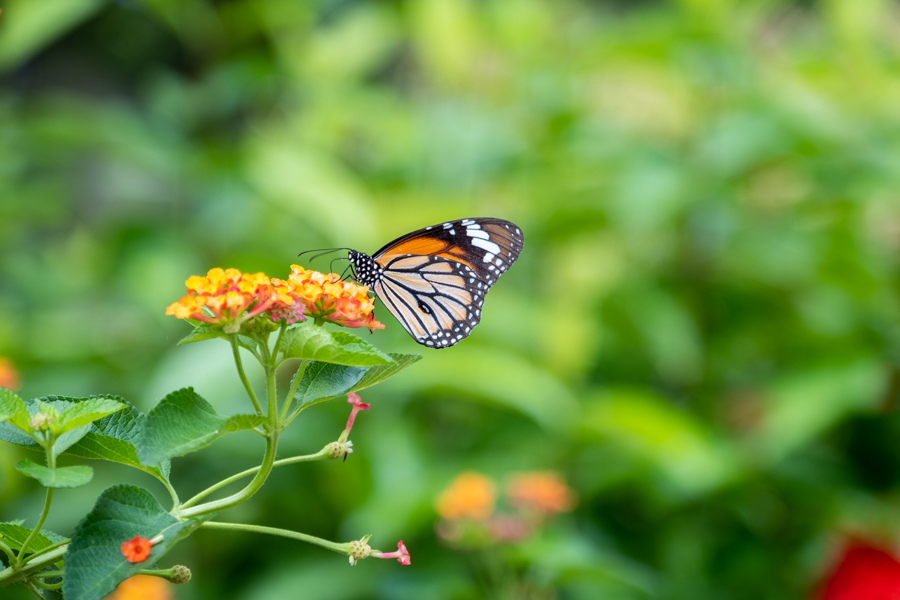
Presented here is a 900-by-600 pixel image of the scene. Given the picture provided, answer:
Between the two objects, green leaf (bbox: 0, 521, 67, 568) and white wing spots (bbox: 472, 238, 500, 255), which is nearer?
green leaf (bbox: 0, 521, 67, 568)

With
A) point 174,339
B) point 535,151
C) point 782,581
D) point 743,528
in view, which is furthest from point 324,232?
point 782,581

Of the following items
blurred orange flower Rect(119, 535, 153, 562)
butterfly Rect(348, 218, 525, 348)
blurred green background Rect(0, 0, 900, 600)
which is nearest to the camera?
blurred orange flower Rect(119, 535, 153, 562)

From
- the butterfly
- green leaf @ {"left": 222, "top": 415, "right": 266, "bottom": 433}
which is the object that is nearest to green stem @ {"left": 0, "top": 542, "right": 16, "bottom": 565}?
green leaf @ {"left": 222, "top": 415, "right": 266, "bottom": 433}

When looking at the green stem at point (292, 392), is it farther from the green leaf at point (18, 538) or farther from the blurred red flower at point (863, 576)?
the blurred red flower at point (863, 576)

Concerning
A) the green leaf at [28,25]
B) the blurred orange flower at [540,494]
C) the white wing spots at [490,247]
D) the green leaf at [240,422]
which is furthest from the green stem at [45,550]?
the green leaf at [28,25]

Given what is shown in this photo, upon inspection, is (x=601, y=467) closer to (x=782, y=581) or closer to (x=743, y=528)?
(x=743, y=528)

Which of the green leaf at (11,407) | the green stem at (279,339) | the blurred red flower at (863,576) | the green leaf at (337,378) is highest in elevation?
the green leaf at (11,407)

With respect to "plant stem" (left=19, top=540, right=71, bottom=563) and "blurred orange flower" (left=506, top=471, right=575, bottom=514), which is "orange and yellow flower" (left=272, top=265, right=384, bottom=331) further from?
"blurred orange flower" (left=506, top=471, right=575, bottom=514)
